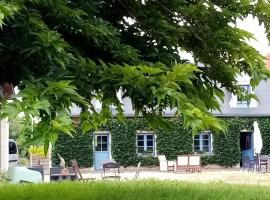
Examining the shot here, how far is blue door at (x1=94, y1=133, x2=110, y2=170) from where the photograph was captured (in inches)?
1256

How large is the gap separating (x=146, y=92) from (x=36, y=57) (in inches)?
30.2

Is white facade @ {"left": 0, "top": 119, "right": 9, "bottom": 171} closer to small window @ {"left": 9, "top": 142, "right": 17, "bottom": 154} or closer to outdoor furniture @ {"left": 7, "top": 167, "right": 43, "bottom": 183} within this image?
small window @ {"left": 9, "top": 142, "right": 17, "bottom": 154}

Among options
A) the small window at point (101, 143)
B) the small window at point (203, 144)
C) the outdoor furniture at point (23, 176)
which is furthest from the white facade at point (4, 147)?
the small window at point (203, 144)

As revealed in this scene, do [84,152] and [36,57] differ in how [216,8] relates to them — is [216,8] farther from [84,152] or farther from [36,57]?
[84,152]

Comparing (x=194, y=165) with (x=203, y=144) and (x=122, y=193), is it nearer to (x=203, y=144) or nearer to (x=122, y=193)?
(x=203, y=144)

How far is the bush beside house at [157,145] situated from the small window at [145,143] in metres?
0.43

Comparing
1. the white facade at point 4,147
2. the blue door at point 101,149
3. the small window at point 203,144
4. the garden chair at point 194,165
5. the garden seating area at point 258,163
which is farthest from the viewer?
the small window at point 203,144

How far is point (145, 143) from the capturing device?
32.8 m

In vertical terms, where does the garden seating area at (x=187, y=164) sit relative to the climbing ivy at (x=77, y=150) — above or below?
below

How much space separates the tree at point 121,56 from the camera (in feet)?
10.6

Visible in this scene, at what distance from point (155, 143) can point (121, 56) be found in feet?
94.0

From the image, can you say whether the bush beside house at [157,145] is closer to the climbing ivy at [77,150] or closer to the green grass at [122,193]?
the climbing ivy at [77,150]

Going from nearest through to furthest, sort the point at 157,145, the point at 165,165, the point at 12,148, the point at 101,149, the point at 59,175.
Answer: the point at 59,175
the point at 12,148
the point at 165,165
the point at 101,149
the point at 157,145

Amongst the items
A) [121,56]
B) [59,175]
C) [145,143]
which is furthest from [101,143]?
[121,56]
